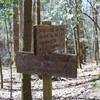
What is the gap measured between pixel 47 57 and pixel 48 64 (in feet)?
0.40

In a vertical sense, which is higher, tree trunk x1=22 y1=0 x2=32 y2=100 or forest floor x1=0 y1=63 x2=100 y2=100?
tree trunk x1=22 y1=0 x2=32 y2=100

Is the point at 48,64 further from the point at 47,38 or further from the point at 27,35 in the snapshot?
the point at 27,35

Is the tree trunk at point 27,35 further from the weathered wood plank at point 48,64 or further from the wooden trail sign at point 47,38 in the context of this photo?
the wooden trail sign at point 47,38

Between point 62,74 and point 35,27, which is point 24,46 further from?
point 62,74

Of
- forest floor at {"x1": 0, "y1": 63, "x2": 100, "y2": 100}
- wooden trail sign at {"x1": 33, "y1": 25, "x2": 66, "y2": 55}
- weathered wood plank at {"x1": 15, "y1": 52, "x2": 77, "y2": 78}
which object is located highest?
wooden trail sign at {"x1": 33, "y1": 25, "x2": 66, "y2": 55}

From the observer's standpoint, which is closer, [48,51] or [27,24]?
[48,51]

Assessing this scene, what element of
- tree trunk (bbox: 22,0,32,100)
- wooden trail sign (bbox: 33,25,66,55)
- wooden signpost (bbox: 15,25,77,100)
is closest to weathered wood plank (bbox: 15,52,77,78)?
wooden signpost (bbox: 15,25,77,100)

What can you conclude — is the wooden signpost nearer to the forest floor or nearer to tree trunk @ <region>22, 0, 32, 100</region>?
tree trunk @ <region>22, 0, 32, 100</region>

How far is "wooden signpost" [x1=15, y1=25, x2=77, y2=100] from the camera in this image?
5.60 meters

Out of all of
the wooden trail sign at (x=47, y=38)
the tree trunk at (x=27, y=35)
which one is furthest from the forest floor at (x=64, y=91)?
the wooden trail sign at (x=47, y=38)

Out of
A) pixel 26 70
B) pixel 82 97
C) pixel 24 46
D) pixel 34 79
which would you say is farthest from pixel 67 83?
pixel 26 70

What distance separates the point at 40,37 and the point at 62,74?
78cm

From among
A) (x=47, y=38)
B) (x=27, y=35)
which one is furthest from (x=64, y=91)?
(x=47, y=38)

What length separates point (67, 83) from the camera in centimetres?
1446
